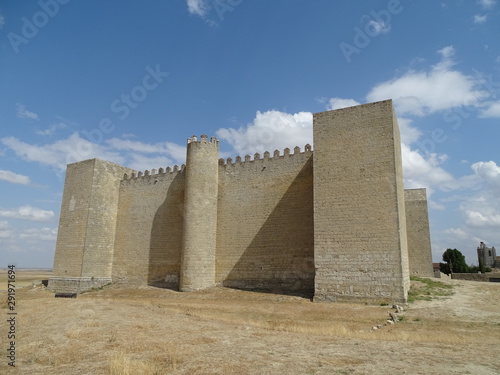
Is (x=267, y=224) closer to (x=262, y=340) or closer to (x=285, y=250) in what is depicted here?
(x=285, y=250)

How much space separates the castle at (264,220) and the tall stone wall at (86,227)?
0.06 m

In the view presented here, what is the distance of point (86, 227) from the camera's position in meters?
19.7

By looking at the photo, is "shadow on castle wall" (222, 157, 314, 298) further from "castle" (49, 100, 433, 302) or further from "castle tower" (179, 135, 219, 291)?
"castle tower" (179, 135, 219, 291)

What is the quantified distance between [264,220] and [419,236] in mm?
8757

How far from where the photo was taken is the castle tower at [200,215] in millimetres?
16688

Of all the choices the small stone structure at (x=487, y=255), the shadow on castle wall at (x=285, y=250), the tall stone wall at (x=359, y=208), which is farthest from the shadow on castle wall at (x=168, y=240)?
the small stone structure at (x=487, y=255)

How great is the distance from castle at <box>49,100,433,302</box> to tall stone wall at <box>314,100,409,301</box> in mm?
35

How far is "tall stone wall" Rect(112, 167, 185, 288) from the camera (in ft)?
61.7

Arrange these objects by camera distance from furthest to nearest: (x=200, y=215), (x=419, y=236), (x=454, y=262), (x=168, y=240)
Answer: (x=454, y=262)
(x=419, y=236)
(x=168, y=240)
(x=200, y=215)

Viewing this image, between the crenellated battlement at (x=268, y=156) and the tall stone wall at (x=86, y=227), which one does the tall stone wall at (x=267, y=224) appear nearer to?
the crenellated battlement at (x=268, y=156)

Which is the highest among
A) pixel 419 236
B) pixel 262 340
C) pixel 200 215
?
pixel 200 215

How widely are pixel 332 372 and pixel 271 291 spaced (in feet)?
36.5

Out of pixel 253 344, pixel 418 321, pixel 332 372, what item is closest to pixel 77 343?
pixel 253 344

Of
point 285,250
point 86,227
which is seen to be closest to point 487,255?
point 285,250
